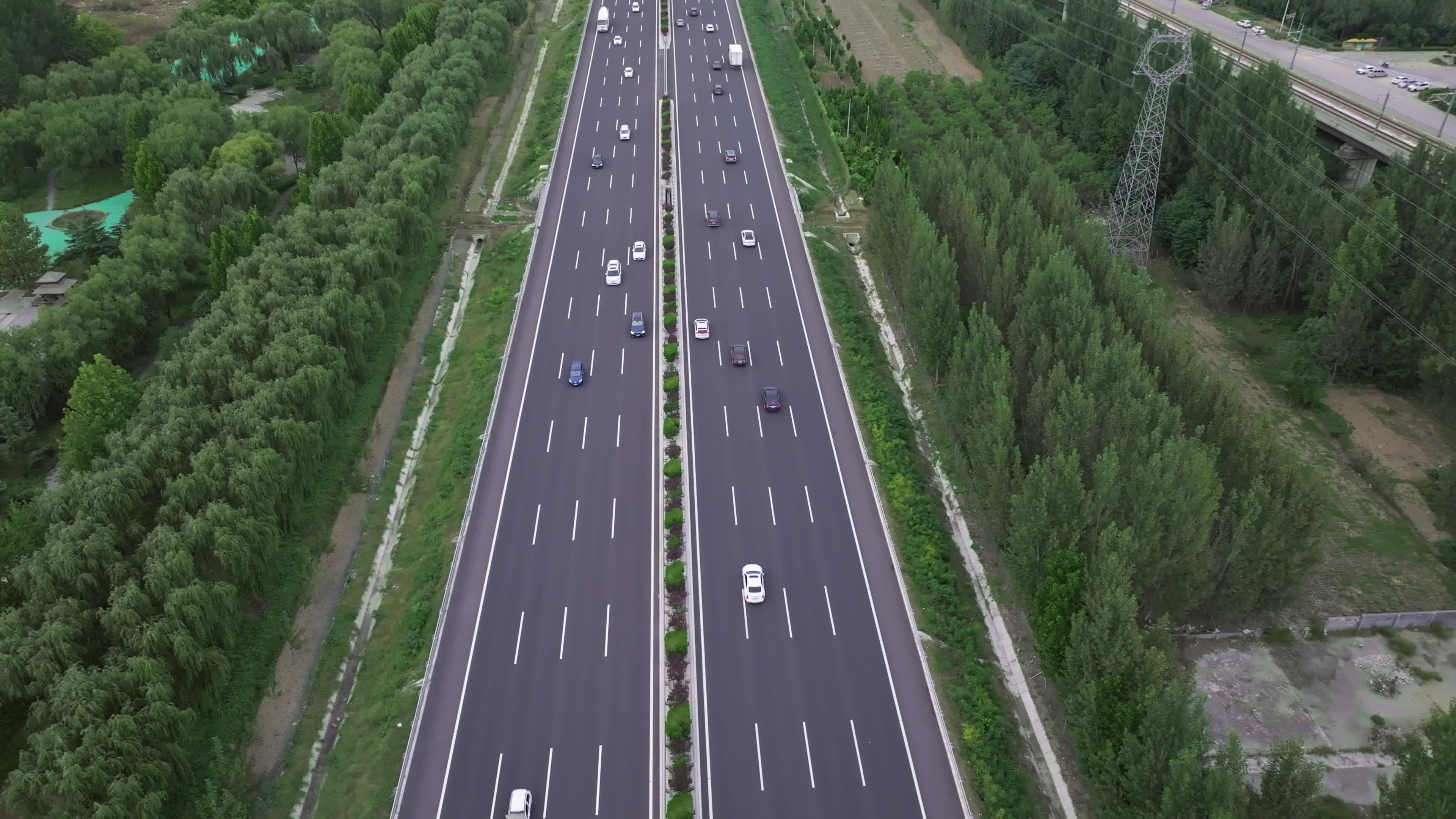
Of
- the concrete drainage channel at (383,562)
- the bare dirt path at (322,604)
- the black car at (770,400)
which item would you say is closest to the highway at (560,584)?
the concrete drainage channel at (383,562)

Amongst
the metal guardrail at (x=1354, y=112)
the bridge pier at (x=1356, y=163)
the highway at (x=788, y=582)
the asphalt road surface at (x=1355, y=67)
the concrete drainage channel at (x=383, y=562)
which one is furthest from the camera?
the asphalt road surface at (x=1355, y=67)

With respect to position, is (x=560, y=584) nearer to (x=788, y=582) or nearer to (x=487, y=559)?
(x=487, y=559)

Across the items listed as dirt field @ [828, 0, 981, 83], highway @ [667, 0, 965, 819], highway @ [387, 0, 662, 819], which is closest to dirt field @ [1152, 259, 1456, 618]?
highway @ [667, 0, 965, 819]

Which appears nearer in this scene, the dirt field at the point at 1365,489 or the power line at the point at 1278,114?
the dirt field at the point at 1365,489

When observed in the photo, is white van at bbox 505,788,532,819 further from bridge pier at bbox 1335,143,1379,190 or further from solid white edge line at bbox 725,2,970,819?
bridge pier at bbox 1335,143,1379,190

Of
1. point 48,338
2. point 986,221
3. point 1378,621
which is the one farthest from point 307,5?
point 1378,621

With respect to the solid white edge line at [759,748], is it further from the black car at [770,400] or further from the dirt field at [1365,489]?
the dirt field at [1365,489]

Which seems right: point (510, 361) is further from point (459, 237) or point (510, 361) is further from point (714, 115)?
point (714, 115)
